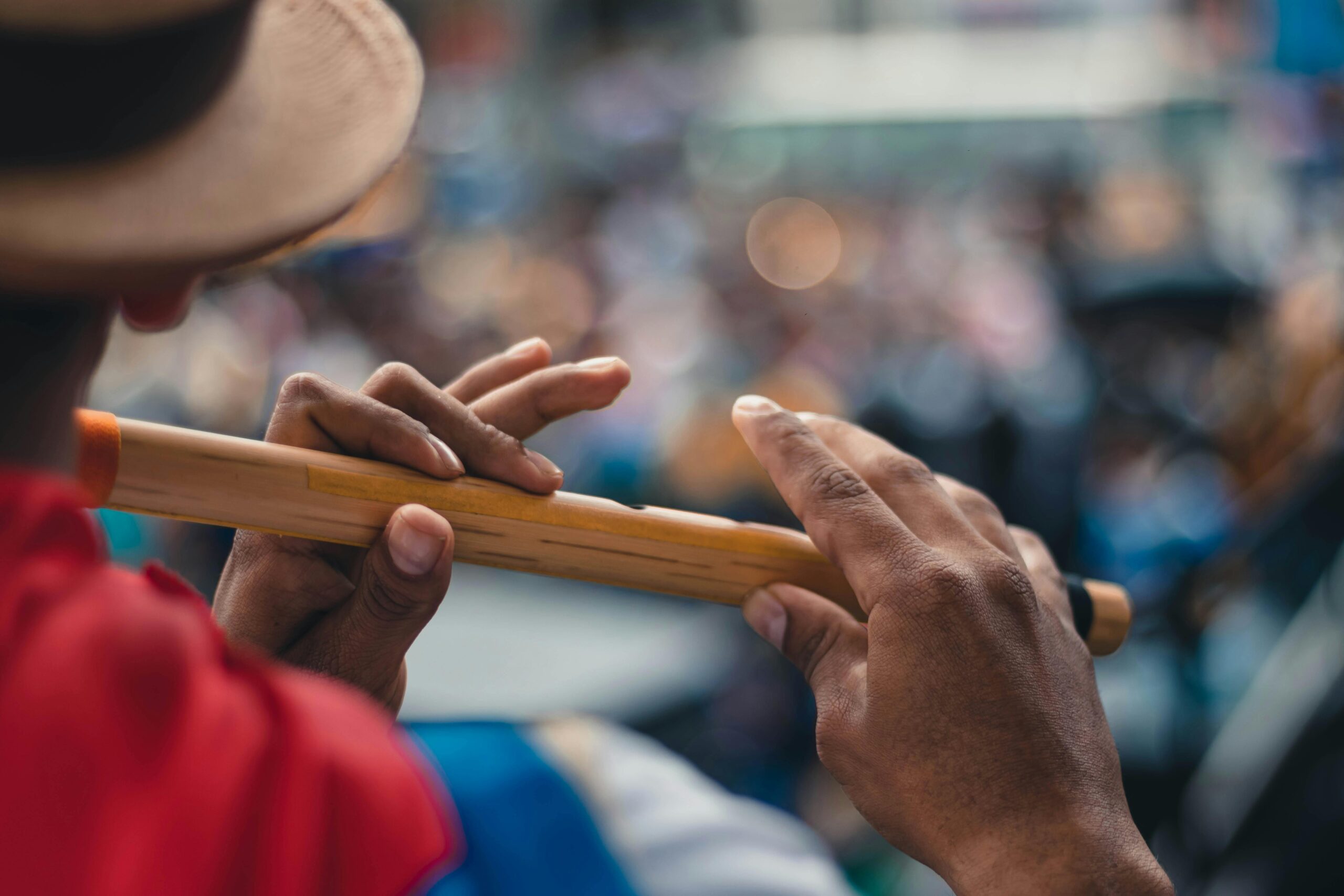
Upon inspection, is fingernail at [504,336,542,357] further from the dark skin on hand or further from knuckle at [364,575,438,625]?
knuckle at [364,575,438,625]

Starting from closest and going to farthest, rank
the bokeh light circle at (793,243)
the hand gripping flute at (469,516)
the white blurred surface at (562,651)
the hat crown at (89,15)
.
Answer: the hat crown at (89,15) → the hand gripping flute at (469,516) → the white blurred surface at (562,651) → the bokeh light circle at (793,243)

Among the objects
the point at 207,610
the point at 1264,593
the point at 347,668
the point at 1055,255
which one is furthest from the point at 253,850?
the point at 1055,255

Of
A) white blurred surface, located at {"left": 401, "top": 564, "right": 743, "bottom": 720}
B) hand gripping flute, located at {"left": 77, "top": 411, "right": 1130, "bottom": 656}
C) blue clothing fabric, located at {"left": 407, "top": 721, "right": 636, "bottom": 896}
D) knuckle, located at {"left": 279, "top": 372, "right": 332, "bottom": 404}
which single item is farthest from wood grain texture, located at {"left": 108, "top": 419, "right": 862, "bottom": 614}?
white blurred surface, located at {"left": 401, "top": 564, "right": 743, "bottom": 720}

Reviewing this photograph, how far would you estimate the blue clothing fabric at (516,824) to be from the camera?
98 cm

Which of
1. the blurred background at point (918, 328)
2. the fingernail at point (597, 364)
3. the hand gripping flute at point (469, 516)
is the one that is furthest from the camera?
the blurred background at point (918, 328)

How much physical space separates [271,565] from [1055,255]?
28.3 ft

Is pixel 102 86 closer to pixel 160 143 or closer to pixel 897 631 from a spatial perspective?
pixel 160 143

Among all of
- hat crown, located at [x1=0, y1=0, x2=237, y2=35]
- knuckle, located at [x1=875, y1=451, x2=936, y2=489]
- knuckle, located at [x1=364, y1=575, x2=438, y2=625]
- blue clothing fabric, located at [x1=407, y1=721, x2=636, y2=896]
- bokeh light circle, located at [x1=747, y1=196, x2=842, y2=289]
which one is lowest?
bokeh light circle, located at [x1=747, y1=196, x2=842, y2=289]

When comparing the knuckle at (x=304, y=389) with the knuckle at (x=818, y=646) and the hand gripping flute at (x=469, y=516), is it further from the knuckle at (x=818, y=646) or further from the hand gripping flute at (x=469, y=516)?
the knuckle at (x=818, y=646)

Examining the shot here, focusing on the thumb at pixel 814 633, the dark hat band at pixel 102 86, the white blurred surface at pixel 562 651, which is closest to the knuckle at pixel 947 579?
the thumb at pixel 814 633

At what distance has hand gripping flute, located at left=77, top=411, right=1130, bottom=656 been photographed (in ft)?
3.11

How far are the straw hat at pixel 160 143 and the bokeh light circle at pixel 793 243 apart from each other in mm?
10112

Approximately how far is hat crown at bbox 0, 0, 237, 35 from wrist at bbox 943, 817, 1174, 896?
95 cm

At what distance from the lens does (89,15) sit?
1.99 feet
